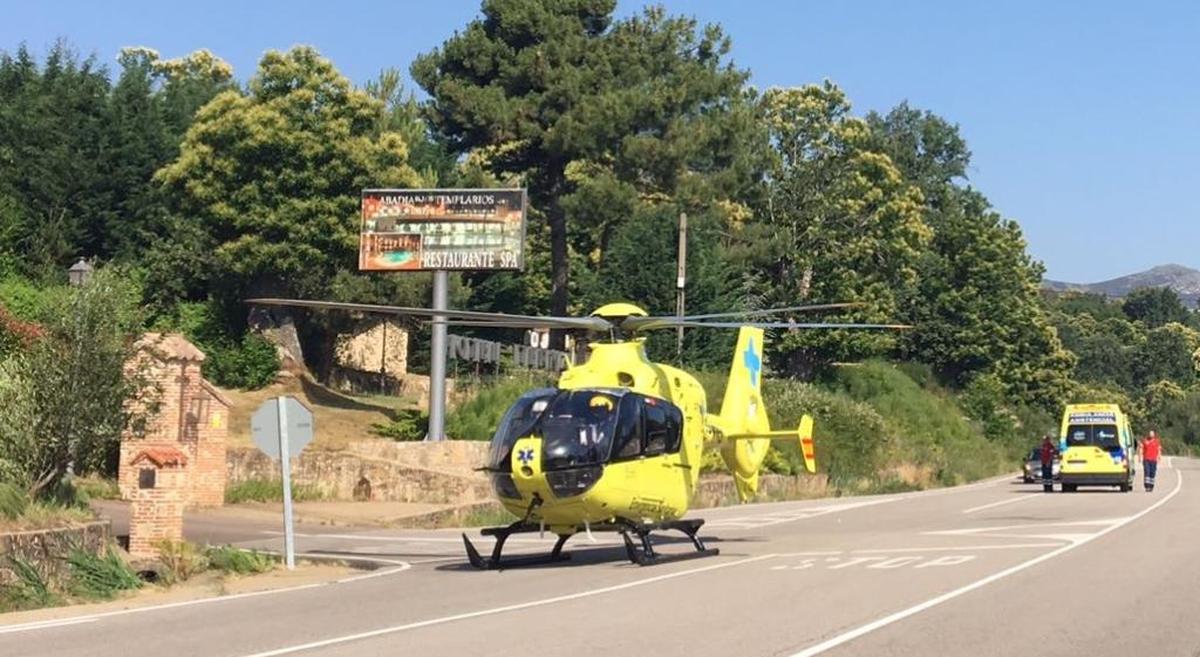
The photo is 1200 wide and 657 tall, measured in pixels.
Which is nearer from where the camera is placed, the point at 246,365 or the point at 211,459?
the point at 211,459

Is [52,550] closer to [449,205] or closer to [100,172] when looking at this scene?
[449,205]

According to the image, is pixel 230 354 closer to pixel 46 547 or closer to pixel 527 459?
pixel 46 547

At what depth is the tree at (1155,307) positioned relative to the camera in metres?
162

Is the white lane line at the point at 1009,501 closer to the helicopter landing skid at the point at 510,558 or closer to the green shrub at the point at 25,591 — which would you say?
the helicopter landing skid at the point at 510,558

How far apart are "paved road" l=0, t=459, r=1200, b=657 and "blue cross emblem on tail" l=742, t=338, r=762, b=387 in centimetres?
266

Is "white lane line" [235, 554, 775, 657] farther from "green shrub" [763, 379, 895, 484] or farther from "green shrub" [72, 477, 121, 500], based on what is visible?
"green shrub" [763, 379, 895, 484]

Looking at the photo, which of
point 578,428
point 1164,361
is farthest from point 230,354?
point 1164,361

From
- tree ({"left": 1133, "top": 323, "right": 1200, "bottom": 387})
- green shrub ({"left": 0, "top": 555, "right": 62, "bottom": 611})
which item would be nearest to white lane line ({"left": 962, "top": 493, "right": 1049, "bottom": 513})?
green shrub ({"left": 0, "top": 555, "right": 62, "bottom": 611})

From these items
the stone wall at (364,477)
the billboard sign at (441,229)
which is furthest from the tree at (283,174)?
the stone wall at (364,477)

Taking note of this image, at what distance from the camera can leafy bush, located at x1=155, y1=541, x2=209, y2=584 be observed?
58.8 feet

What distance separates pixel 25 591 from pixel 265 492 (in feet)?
49.6

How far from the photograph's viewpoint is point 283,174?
41.4 meters

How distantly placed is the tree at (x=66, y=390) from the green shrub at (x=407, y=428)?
1765cm

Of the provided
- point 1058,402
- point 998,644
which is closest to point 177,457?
point 998,644
